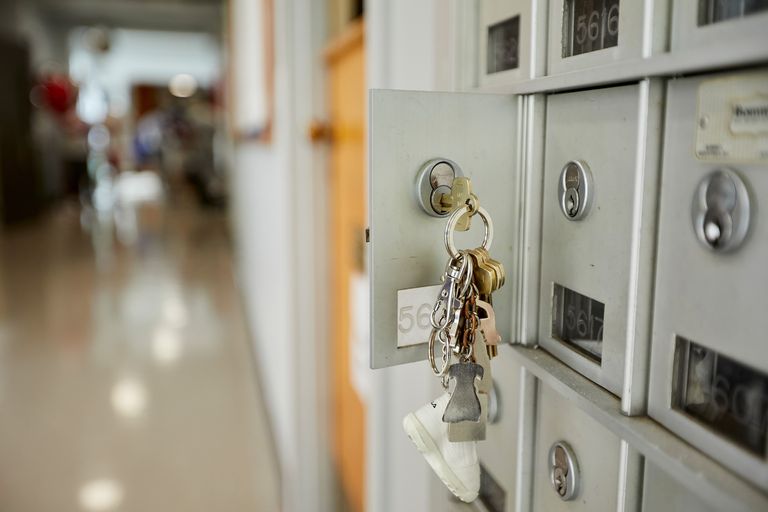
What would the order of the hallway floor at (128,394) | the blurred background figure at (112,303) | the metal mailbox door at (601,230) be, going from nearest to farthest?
Answer: the metal mailbox door at (601,230) → the hallway floor at (128,394) → the blurred background figure at (112,303)

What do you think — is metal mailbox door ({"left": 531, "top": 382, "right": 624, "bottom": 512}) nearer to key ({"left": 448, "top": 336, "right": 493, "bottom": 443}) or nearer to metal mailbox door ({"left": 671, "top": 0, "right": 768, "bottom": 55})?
key ({"left": 448, "top": 336, "right": 493, "bottom": 443})

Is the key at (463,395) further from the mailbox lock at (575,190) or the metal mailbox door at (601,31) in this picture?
the metal mailbox door at (601,31)

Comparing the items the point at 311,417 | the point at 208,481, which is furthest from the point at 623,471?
the point at 208,481

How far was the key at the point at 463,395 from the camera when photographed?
520 millimetres

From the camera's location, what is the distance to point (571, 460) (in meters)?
0.56

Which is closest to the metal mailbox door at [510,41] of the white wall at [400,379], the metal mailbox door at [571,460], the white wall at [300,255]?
the white wall at [400,379]

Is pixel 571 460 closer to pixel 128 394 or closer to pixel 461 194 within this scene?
pixel 461 194

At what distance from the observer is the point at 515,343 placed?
0.61 meters

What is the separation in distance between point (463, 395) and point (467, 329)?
0.18 ft

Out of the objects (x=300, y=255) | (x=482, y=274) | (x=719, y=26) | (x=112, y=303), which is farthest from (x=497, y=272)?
(x=112, y=303)

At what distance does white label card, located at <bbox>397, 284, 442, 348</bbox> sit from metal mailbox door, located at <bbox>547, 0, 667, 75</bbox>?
23cm

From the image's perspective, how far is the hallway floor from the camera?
235cm

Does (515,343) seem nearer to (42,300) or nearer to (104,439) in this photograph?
(104,439)

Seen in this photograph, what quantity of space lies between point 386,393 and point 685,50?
806 mm
